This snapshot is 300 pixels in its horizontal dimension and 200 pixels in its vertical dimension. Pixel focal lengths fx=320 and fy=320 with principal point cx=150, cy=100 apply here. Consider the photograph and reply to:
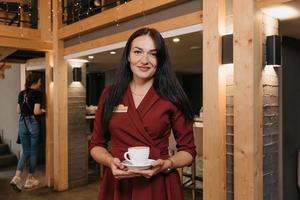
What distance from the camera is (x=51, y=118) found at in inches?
196

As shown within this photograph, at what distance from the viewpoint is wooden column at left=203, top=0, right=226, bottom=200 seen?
2.55 metres

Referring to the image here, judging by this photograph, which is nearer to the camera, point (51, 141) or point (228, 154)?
point (228, 154)

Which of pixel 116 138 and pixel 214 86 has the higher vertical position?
pixel 214 86

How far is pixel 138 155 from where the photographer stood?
1004 millimetres

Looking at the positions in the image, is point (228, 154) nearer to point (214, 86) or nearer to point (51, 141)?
point (214, 86)

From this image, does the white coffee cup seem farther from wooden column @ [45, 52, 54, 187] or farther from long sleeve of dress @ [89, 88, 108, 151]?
wooden column @ [45, 52, 54, 187]

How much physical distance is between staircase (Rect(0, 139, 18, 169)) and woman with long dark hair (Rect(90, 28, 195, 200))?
6032mm

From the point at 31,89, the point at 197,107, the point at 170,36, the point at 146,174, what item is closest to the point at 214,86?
the point at 170,36

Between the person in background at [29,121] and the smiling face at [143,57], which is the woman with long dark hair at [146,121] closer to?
the smiling face at [143,57]

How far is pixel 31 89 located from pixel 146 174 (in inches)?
163

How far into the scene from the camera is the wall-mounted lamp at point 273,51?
241 centimetres

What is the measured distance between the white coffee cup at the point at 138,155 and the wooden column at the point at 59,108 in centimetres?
396

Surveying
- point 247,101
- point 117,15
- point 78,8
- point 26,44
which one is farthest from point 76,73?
point 247,101

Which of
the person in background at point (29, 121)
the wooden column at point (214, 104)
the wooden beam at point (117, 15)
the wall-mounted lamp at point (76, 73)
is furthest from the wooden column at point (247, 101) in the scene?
the person in background at point (29, 121)
